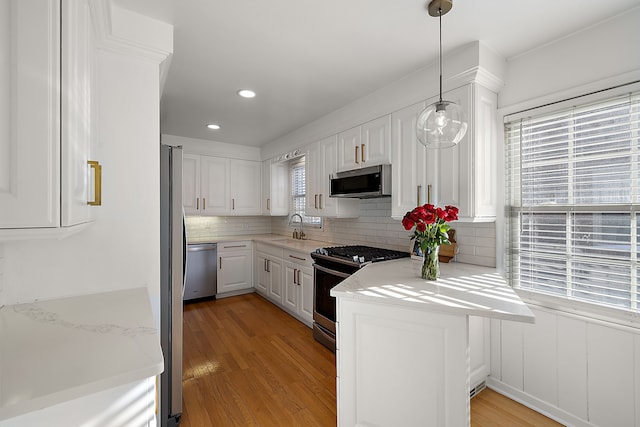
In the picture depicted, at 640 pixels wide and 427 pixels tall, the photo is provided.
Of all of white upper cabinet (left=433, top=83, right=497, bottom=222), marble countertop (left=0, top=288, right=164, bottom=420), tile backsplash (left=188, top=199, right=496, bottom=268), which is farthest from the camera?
tile backsplash (left=188, top=199, right=496, bottom=268)

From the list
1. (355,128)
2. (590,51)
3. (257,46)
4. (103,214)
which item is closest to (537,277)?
(590,51)

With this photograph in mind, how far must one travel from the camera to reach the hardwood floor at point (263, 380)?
1.88 meters

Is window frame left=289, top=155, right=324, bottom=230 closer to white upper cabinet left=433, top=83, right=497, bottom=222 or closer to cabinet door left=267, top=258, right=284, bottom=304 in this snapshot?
cabinet door left=267, top=258, right=284, bottom=304

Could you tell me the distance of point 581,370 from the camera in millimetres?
1777

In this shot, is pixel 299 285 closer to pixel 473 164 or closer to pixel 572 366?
pixel 473 164

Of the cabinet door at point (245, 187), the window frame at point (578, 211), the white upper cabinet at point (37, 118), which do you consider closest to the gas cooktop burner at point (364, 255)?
the window frame at point (578, 211)

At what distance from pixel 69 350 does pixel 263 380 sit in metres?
1.74

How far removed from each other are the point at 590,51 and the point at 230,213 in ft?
14.6

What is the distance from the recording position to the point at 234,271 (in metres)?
4.46

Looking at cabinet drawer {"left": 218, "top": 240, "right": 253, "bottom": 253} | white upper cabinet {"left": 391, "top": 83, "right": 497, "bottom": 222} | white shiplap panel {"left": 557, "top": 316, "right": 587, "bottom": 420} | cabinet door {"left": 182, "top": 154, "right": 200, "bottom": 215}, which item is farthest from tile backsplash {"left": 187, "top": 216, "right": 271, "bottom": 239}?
white shiplap panel {"left": 557, "top": 316, "right": 587, "bottom": 420}

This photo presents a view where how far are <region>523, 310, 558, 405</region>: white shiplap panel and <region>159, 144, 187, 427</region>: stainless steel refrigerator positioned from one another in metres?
2.36

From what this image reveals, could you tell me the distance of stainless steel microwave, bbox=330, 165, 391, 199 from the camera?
2.59 metres

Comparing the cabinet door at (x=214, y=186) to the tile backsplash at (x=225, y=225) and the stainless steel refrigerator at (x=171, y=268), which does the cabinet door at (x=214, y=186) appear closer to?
the tile backsplash at (x=225, y=225)

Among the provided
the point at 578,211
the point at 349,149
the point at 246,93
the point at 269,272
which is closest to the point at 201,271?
the point at 269,272
